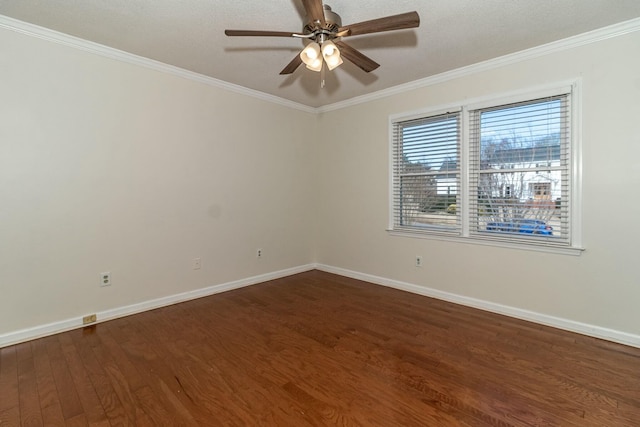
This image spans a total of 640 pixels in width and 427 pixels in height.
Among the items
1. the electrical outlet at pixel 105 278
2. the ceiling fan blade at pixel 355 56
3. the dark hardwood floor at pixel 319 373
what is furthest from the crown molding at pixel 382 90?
the dark hardwood floor at pixel 319 373

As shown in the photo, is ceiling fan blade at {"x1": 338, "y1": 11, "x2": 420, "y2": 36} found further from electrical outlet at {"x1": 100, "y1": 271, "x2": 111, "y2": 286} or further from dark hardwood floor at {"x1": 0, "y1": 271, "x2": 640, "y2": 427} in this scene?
electrical outlet at {"x1": 100, "y1": 271, "x2": 111, "y2": 286}

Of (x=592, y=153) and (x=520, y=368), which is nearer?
(x=520, y=368)

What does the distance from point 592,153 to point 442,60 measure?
1.60 meters

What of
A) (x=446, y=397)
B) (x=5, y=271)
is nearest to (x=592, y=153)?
(x=446, y=397)

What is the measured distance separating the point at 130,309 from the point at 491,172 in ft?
13.1

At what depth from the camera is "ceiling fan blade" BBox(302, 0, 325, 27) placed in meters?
1.74

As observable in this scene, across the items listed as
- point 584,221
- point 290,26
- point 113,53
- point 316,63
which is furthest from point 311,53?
point 584,221

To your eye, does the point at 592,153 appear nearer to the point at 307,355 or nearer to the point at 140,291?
the point at 307,355

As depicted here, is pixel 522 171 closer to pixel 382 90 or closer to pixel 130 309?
pixel 382 90

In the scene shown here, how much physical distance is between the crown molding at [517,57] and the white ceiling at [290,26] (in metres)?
0.07

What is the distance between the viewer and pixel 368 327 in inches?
111

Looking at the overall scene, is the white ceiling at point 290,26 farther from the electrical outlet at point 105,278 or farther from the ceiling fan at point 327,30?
the electrical outlet at point 105,278

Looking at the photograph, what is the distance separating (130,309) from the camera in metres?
3.08

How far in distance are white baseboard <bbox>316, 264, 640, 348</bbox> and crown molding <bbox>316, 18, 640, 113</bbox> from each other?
2.45 m
